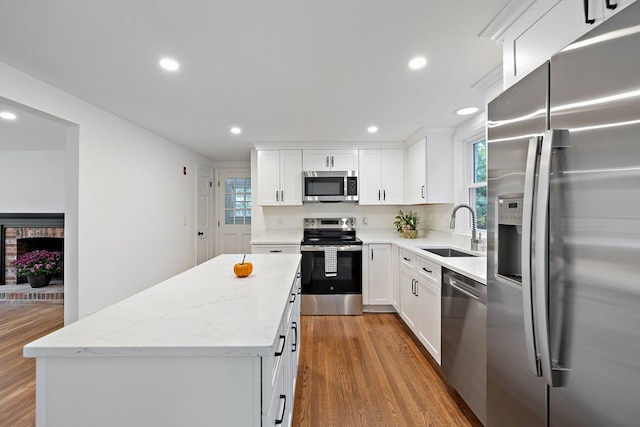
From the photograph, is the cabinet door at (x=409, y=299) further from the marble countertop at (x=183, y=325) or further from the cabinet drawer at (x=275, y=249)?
the marble countertop at (x=183, y=325)

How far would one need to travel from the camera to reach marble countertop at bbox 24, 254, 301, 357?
0.78 m

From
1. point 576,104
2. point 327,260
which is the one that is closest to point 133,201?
point 327,260

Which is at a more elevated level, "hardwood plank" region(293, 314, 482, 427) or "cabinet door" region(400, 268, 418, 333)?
"cabinet door" region(400, 268, 418, 333)

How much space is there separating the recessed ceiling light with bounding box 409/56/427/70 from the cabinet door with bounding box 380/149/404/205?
1984 mm

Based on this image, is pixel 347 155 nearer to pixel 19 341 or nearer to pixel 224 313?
pixel 224 313

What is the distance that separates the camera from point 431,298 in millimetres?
2281

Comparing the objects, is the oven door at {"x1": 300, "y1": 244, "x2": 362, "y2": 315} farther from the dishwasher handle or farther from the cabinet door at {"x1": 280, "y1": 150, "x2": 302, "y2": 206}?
the dishwasher handle

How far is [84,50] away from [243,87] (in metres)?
1.00

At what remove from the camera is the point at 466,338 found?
170 cm

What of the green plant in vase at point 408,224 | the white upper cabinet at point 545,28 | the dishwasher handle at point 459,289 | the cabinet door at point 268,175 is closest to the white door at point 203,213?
the cabinet door at point 268,175

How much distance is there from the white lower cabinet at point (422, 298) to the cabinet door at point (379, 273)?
1.05ft

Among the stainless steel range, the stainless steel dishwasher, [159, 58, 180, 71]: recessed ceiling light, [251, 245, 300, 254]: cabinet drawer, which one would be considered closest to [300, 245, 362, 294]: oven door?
the stainless steel range

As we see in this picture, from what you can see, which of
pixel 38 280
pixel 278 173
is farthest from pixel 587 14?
pixel 38 280

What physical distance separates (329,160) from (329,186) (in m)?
0.38
